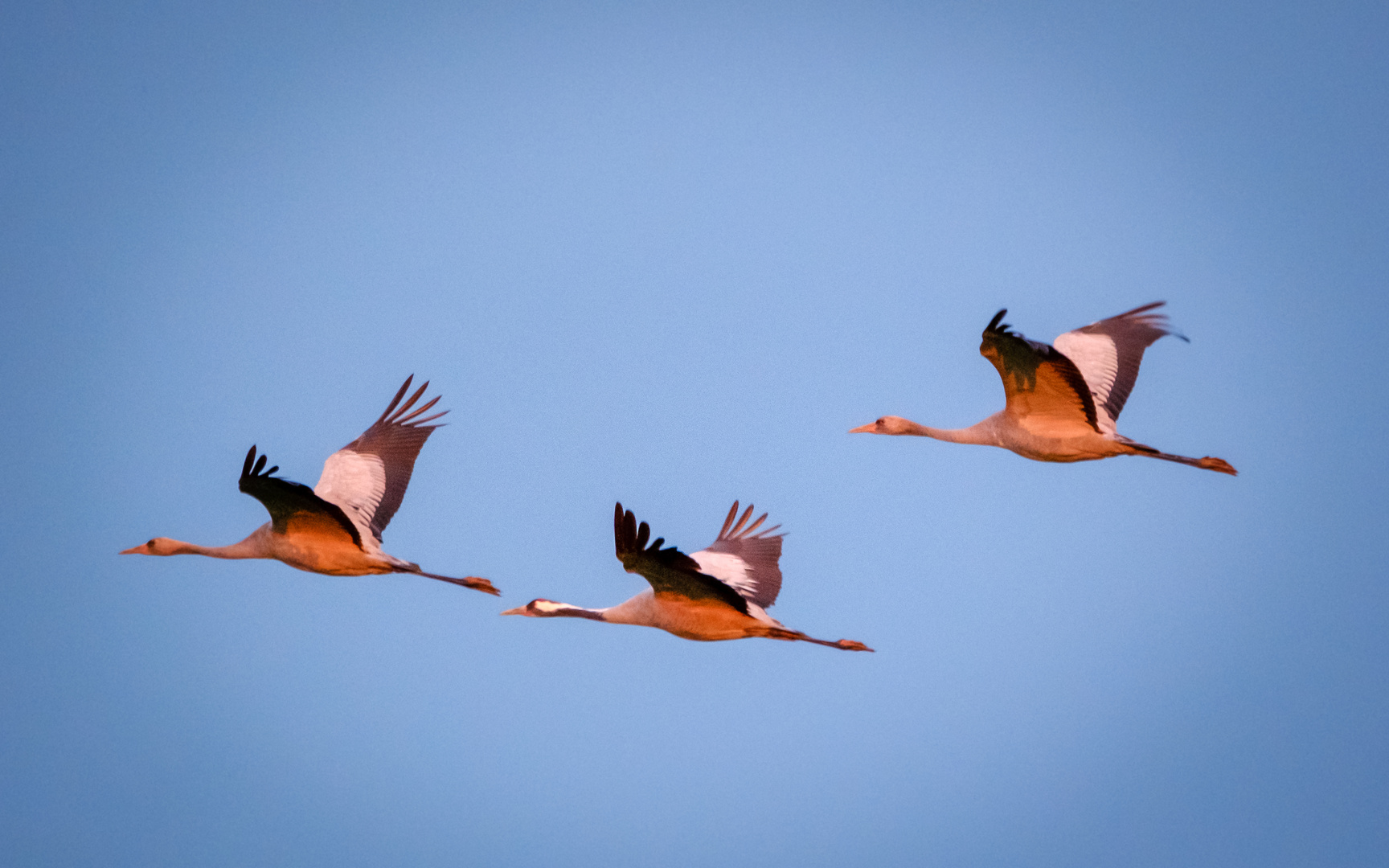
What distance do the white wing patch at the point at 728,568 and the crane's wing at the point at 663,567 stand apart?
144 cm

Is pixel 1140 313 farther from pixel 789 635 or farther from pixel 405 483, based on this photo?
pixel 405 483

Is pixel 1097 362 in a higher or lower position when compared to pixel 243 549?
higher

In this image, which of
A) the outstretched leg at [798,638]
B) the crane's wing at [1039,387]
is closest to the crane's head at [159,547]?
the outstretched leg at [798,638]

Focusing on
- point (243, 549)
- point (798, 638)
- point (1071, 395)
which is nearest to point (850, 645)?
point (798, 638)

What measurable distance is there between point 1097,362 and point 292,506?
9.45 meters

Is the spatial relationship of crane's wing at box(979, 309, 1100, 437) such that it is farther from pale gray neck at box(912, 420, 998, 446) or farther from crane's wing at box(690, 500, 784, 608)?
crane's wing at box(690, 500, 784, 608)

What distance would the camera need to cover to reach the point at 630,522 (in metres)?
13.7

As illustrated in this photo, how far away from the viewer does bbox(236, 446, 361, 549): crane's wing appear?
1515 centimetres

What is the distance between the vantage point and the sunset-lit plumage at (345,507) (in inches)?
638

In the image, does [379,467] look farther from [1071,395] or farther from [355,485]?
[1071,395]

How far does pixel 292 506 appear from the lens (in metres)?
16.6

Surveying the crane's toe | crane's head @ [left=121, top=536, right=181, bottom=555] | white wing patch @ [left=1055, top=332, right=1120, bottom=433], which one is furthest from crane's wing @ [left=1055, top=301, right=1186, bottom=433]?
crane's head @ [left=121, top=536, right=181, bottom=555]

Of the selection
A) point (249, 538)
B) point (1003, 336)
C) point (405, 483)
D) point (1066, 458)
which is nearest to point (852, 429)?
point (1066, 458)

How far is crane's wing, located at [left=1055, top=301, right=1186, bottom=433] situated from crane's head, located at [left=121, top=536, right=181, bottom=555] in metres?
11.0
